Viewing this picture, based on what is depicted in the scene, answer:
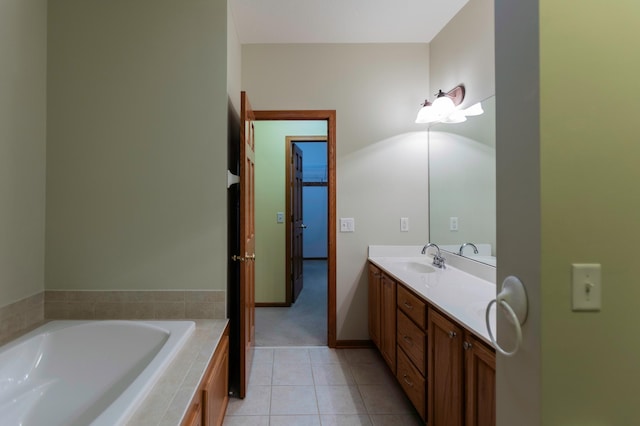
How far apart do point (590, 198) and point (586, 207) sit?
23 mm

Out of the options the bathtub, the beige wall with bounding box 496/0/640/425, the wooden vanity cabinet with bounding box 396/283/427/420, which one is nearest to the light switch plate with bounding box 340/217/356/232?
the wooden vanity cabinet with bounding box 396/283/427/420

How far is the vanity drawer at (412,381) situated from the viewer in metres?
1.63

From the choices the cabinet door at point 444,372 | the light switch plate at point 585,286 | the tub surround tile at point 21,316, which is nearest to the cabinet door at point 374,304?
the cabinet door at point 444,372

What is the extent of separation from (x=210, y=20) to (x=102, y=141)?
1024mm

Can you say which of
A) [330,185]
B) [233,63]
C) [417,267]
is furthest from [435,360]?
[233,63]

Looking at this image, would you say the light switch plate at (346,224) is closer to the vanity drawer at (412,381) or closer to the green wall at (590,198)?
the vanity drawer at (412,381)

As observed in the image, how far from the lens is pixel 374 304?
8.25ft

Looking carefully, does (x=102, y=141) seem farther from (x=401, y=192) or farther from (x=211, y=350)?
(x=401, y=192)

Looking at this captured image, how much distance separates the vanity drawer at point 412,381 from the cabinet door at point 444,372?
72mm

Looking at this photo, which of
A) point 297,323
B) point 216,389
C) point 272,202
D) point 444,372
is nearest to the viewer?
point 444,372

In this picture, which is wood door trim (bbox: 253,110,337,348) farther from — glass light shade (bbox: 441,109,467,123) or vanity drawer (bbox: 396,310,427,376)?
glass light shade (bbox: 441,109,467,123)

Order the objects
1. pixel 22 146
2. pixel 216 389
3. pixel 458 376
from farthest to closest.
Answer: pixel 22 146, pixel 216 389, pixel 458 376

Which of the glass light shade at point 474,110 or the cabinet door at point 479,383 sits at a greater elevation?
the glass light shade at point 474,110

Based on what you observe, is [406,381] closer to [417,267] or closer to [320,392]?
[320,392]
